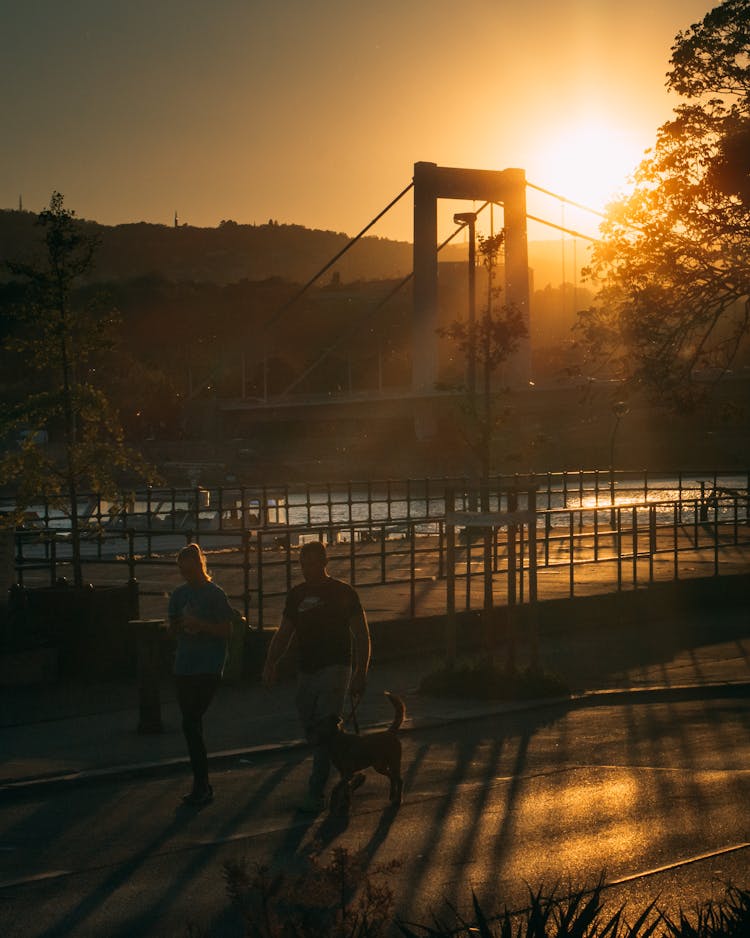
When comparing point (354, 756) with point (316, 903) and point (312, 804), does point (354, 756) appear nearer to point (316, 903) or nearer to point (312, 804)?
point (312, 804)

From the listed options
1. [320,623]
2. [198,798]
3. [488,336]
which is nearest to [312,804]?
[198,798]

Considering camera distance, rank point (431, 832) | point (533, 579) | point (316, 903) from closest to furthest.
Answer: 1. point (316, 903)
2. point (431, 832)
3. point (533, 579)

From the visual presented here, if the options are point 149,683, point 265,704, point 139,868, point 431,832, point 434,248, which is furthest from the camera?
point 434,248

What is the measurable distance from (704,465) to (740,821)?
9229 centimetres

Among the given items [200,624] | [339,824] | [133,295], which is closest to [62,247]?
[200,624]

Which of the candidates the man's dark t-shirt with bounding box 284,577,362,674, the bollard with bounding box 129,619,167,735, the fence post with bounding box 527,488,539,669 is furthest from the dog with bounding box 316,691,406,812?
the fence post with bounding box 527,488,539,669

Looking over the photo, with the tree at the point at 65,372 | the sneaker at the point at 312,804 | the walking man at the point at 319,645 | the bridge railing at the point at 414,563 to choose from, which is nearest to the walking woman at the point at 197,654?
the walking man at the point at 319,645

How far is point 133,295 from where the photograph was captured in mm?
154125

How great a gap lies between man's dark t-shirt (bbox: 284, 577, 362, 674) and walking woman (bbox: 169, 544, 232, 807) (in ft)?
2.11

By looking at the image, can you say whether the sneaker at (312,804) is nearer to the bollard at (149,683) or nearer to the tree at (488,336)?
the bollard at (149,683)

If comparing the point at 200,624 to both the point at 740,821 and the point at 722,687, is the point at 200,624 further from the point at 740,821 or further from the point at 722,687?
the point at 722,687

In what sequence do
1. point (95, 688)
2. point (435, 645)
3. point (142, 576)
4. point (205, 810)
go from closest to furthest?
point (205, 810), point (95, 688), point (435, 645), point (142, 576)

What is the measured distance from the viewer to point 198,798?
967 cm

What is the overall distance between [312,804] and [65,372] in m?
10.0
